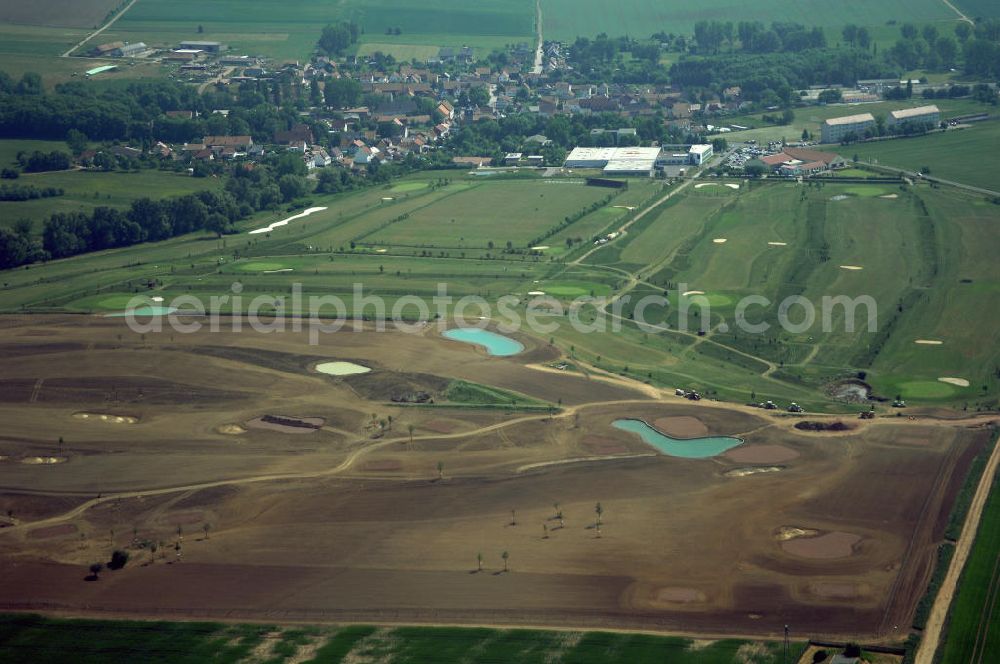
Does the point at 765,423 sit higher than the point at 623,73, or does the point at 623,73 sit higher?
the point at 623,73

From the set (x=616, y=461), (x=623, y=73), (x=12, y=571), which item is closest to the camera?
(x=12, y=571)

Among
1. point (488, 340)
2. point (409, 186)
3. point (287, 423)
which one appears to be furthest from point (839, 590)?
point (409, 186)

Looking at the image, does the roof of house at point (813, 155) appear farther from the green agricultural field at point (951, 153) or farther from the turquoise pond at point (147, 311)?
the turquoise pond at point (147, 311)

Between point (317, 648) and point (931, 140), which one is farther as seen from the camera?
point (931, 140)

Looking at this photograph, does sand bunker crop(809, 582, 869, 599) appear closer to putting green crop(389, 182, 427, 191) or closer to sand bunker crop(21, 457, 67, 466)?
sand bunker crop(21, 457, 67, 466)

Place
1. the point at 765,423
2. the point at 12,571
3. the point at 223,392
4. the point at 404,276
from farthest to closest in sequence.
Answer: the point at 404,276 < the point at 223,392 < the point at 765,423 < the point at 12,571

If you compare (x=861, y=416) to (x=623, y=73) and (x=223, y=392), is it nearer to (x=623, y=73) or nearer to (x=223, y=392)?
(x=223, y=392)

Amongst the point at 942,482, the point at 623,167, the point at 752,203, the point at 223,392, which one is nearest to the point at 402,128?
the point at 623,167

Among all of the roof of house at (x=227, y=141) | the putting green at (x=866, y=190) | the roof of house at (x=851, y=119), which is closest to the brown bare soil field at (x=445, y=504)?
the putting green at (x=866, y=190)

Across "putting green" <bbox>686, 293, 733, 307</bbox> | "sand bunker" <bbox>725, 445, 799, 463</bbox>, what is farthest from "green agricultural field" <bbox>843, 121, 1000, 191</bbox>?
"sand bunker" <bbox>725, 445, 799, 463</bbox>

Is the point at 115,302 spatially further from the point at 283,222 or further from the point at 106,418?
the point at 283,222
